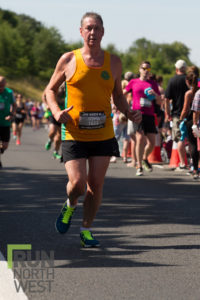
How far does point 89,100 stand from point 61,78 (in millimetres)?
328

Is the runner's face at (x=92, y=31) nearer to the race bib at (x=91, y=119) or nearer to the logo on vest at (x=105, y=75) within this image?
the logo on vest at (x=105, y=75)

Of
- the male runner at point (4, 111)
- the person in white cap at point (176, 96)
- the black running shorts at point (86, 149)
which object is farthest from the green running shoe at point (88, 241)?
the male runner at point (4, 111)

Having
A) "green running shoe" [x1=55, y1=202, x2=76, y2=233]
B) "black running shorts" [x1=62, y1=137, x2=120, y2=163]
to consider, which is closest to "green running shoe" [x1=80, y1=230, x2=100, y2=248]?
"green running shoe" [x1=55, y1=202, x2=76, y2=233]

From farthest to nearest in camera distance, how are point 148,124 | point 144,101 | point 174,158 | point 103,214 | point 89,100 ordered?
1. point 174,158
2. point 148,124
3. point 144,101
4. point 103,214
5. point 89,100

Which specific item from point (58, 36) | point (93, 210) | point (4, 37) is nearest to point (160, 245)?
point (93, 210)

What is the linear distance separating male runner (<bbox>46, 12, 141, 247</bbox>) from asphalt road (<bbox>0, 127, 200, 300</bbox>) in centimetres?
51

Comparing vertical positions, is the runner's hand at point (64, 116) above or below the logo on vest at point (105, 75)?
below

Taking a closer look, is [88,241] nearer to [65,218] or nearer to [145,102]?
[65,218]

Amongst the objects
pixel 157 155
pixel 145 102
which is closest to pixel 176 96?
pixel 145 102

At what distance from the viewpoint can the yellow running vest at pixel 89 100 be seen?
6.11 metres

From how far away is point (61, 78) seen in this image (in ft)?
20.5

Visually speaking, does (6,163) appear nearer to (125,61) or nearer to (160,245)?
(160,245)

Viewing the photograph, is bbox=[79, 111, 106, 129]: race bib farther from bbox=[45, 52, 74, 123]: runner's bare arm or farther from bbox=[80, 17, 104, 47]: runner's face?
bbox=[80, 17, 104, 47]: runner's face

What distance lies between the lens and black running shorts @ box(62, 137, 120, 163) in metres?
6.25
